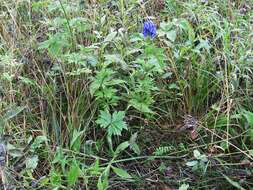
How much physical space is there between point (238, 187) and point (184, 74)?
503mm

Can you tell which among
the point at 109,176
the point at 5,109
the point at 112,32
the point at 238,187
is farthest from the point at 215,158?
the point at 5,109

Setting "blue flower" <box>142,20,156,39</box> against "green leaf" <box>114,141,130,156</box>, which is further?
"blue flower" <box>142,20,156,39</box>

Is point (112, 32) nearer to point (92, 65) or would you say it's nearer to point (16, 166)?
point (92, 65)

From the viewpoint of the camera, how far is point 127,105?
1.70m

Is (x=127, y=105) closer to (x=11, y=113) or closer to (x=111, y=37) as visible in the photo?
(x=111, y=37)

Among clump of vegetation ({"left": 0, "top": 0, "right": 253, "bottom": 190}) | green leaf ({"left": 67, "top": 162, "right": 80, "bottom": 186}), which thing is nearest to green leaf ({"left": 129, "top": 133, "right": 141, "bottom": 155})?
clump of vegetation ({"left": 0, "top": 0, "right": 253, "bottom": 190})

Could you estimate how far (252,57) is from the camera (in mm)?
1766

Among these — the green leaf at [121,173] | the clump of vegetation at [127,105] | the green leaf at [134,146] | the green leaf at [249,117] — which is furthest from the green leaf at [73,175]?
the green leaf at [249,117]

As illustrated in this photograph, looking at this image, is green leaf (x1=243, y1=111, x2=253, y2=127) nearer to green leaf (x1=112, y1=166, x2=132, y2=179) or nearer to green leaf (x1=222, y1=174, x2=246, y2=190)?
green leaf (x1=222, y1=174, x2=246, y2=190)

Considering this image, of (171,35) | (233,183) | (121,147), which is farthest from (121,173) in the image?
(171,35)

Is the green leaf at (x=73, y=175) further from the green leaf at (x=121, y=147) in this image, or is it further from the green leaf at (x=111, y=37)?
the green leaf at (x=111, y=37)

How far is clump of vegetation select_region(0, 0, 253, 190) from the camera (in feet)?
4.98

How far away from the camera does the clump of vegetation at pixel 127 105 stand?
1.52 meters

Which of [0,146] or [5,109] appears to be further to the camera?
[5,109]
